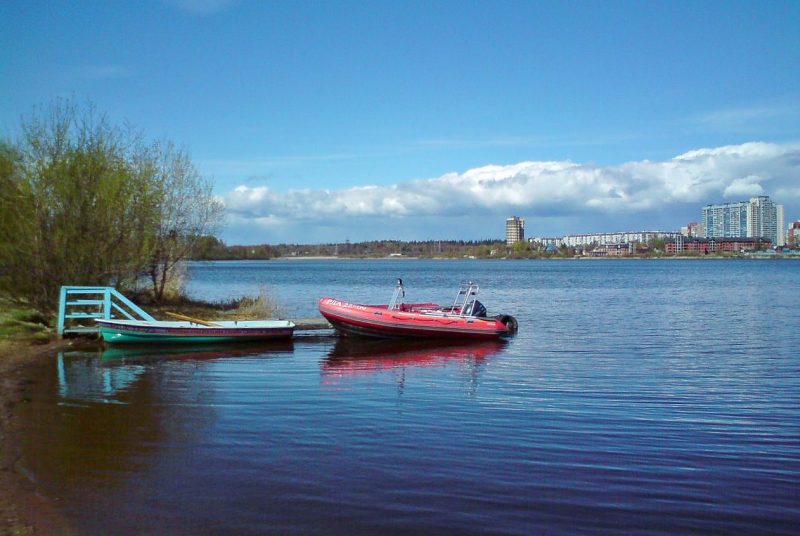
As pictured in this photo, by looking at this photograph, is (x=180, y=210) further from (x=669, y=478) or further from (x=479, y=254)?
(x=479, y=254)

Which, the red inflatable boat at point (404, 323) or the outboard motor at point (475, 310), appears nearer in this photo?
the red inflatable boat at point (404, 323)

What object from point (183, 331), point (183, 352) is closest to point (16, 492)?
point (183, 352)

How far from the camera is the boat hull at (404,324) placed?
808 inches

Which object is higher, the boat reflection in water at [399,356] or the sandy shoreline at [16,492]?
the sandy shoreline at [16,492]

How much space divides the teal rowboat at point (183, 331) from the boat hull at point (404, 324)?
77.2 inches

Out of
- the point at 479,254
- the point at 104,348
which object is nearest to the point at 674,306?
the point at 104,348

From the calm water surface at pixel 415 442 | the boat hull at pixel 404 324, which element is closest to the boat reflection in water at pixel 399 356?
the calm water surface at pixel 415 442

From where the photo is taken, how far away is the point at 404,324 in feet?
67.3

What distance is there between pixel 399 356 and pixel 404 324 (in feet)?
7.63

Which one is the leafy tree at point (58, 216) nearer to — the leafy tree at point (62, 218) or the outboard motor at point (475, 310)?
the leafy tree at point (62, 218)

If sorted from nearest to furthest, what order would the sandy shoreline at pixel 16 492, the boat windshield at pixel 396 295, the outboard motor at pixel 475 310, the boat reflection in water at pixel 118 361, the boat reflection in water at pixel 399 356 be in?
the sandy shoreline at pixel 16 492
the boat reflection in water at pixel 118 361
the boat reflection in water at pixel 399 356
the boat windshield at pixel 396 295
the outboard motor at pixel 475 310

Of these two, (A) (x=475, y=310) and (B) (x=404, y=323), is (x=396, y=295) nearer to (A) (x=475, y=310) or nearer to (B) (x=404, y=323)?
(B) (x=404, y=323)

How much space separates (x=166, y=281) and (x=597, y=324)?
1582cm

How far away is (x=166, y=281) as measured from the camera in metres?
27.0
